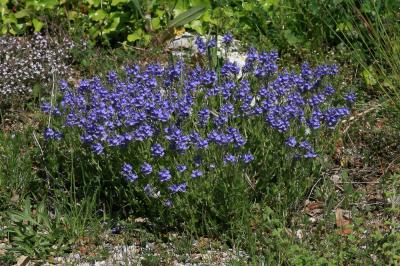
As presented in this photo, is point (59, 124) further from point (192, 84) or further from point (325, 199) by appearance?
point (325, 199)

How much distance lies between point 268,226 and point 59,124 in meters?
1.49

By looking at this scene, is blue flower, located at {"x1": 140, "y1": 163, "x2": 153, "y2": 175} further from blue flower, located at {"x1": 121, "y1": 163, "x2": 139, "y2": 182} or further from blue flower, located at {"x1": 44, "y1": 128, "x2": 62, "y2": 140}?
blue flower, located at {"x1": 44, "y1": 128, "x2": 62, "y2": 140}

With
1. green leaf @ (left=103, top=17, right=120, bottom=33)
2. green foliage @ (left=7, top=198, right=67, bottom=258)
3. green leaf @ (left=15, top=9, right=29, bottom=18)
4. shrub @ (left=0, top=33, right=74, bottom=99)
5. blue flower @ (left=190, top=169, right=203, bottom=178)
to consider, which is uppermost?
green leaf @ (left=15, top=9, right=29, bottom=18)

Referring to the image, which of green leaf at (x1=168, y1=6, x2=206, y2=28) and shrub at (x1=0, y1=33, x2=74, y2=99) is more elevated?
green leaf at (x1=168, y1=6, x2=206, y2=28)

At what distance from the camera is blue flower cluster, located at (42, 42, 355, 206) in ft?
13.7

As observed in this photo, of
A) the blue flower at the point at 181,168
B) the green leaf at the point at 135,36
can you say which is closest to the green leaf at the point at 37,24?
the green leaf at the point at 135,36

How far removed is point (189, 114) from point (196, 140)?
24 cm

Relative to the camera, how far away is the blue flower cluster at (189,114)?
418 centimetres

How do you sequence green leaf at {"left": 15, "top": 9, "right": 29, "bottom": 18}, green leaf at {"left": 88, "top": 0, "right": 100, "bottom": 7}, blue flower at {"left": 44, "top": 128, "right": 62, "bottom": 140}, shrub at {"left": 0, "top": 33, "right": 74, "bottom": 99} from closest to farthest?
blue flower at {"left": 44, "top": 128, "right": 62, "bottom": 140} < shrub at {"left": 0, "top": 33, "right": 74, "bottom": 99} < green leaf at {"left": 15, "top": 9, "right": 29, "bottom": 18} < green leaf at {"left": 88, "top": 0, "right": 100, "bottom": 7}

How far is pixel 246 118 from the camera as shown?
4.54 m

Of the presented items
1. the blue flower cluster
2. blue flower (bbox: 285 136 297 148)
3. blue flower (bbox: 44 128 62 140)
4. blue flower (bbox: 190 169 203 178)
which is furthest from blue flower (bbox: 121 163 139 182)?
blue flower (bbox: 285 136 297 148)

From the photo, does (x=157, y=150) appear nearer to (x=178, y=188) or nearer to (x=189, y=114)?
(x=178, y=188)

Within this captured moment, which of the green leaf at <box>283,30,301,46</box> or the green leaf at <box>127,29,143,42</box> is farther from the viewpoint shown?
the green leaf at <box>127,29,143,42</box>

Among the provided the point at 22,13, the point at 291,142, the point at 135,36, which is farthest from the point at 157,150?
Answer: the point at 22,13
